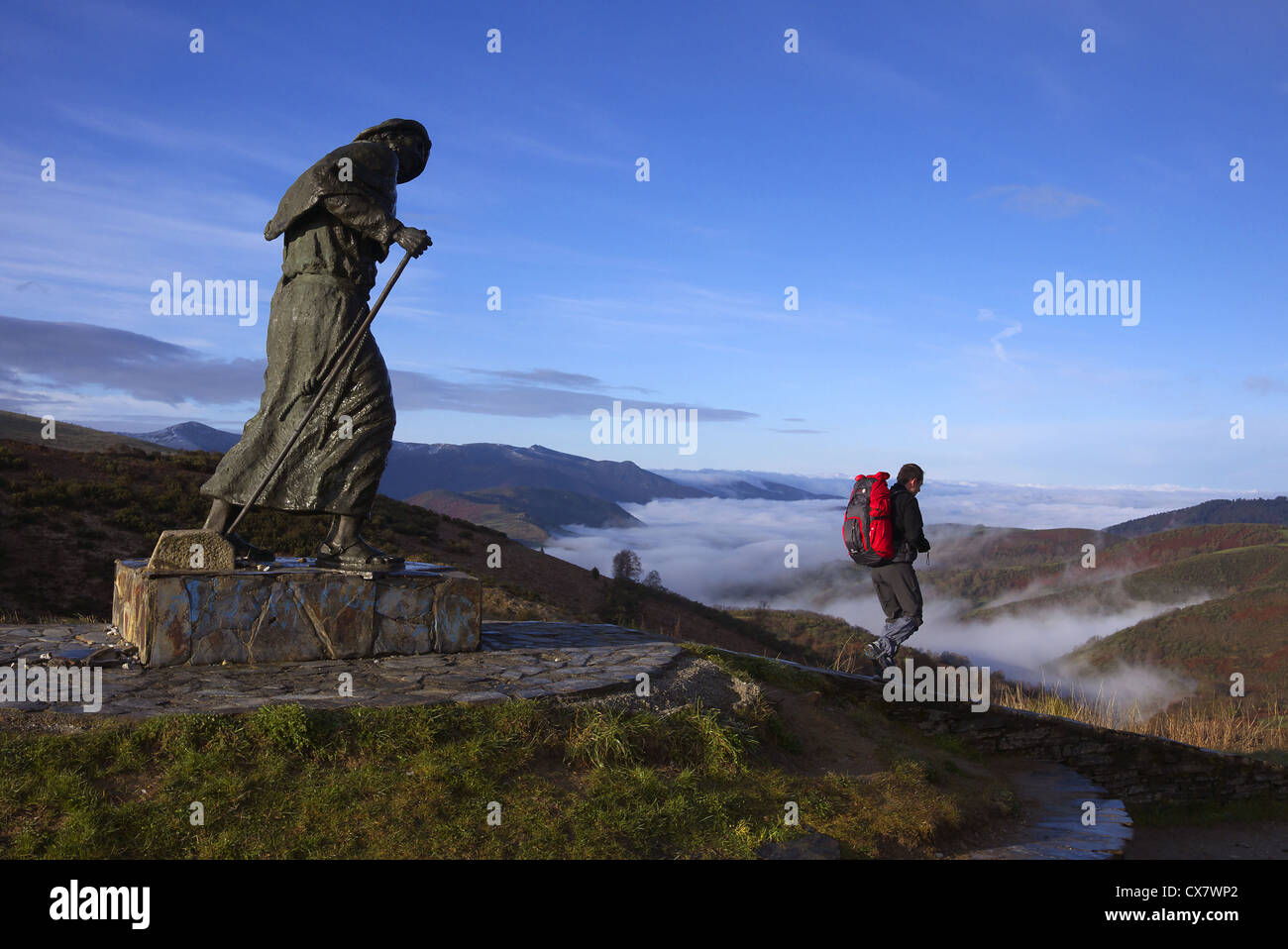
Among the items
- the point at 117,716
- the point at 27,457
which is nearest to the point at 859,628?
the point at 27,457

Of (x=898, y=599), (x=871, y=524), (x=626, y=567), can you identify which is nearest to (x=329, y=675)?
(x=871, y=524)

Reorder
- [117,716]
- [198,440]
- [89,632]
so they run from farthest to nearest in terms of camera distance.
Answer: [198,440], [89,632], [117,716]

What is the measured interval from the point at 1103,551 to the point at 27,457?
55.8m

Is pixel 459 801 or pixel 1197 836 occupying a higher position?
pixel 459 801

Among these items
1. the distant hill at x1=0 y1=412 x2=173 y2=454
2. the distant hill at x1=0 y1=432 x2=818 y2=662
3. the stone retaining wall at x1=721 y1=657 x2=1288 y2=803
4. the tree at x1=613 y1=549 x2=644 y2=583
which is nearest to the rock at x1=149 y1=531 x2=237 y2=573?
the stone retaining wall at x1=721 y1=657 x2=1288 y2=803

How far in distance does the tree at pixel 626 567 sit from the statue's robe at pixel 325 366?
2127 cm

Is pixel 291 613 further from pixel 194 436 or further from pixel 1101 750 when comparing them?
pixel 194 436

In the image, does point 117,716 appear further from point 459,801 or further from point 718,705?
point 718,705

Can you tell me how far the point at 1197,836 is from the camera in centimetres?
762

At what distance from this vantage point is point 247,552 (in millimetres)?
6363

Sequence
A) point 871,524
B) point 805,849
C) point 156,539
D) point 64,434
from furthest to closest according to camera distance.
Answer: point 64,434 → point 156,539 → point 871,524 → point 805,849

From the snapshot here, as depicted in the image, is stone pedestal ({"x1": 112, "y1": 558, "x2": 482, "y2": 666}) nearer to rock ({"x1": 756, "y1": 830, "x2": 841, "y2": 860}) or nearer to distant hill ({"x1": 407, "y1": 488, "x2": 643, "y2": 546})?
rock ({"x1": 756, "y1": 830, "x2": 841, "y2": 860})

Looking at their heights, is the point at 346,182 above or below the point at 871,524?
above

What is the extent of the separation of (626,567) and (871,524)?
21.7 meters
